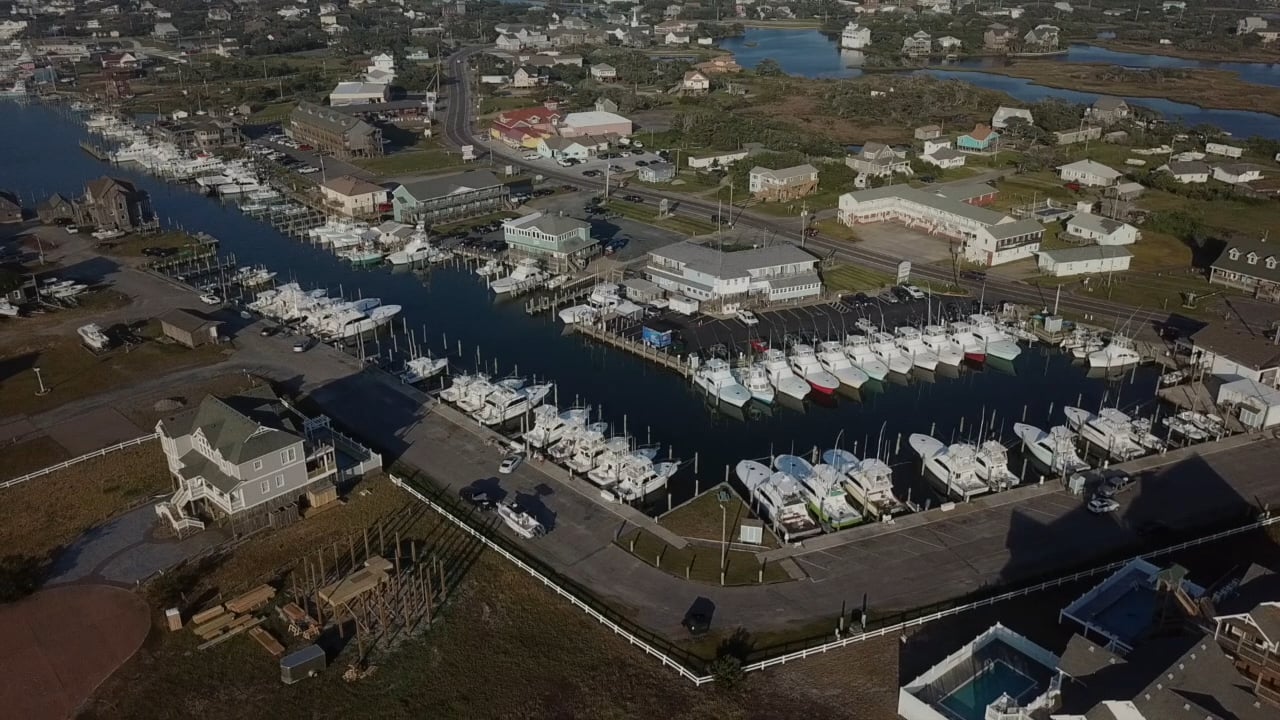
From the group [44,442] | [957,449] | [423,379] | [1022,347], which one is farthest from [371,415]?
[1022,347]

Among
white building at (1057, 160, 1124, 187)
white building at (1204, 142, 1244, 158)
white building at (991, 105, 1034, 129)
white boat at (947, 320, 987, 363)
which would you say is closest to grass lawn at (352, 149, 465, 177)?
white boat at (947, 320, 987, 363)

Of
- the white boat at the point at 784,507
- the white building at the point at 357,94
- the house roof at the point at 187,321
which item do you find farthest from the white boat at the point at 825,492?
the white building at the point at 357,94

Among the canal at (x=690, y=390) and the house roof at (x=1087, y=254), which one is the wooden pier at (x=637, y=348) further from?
the house roof at (x=1087, y=254)

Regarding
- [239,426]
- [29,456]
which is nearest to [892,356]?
[239,426]

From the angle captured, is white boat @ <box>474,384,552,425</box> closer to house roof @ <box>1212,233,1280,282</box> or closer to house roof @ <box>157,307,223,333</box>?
house roof @ <box>157,307,223,333</box>

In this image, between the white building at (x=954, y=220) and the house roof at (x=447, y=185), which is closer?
the white building at (x=954, y=220)

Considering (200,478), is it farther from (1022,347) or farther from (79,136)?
(79,136)
